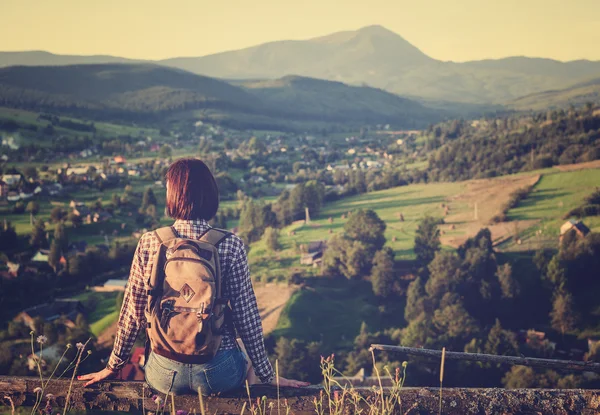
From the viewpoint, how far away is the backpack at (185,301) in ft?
12.3

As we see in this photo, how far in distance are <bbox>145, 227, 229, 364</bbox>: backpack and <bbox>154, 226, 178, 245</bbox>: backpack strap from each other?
0.12 ft

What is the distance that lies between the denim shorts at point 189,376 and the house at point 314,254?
85.7 feet

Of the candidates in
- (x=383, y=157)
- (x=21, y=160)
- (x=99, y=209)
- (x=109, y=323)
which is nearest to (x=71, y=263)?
(x=109, y=323)

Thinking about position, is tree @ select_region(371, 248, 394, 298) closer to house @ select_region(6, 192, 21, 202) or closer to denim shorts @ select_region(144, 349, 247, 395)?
denim shorts @ select_region(144, 349, 247, 395)

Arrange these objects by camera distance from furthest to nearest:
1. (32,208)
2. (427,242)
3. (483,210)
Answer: (32,208)
(483,210)
(427,242)

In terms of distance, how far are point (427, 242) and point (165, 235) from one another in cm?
2659

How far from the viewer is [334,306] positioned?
82.7 ft

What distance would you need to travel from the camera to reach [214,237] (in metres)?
3.93

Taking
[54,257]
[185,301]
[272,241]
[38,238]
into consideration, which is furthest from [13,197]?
[185,301]

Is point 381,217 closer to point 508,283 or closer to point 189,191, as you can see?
point 508,283

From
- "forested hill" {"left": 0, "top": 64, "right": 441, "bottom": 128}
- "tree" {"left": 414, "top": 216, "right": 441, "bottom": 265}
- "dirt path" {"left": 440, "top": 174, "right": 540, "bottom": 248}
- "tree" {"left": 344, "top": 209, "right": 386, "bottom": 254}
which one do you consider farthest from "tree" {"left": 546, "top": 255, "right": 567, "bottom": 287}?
"forested hill" {"left": 0, "top": 64, "right": 441, "bottom": 128}

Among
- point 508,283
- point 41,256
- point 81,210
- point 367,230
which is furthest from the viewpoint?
point 81,210

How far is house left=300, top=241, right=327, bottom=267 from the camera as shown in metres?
30.4

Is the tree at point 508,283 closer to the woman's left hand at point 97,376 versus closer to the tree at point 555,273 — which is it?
the tree at point 555,273
